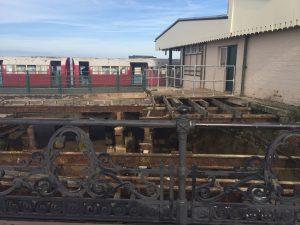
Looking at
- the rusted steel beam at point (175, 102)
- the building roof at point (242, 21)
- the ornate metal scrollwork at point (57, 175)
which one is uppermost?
the building roof at point (242, 21)

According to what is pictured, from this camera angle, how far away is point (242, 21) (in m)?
13.6

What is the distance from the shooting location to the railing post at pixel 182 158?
2.55 m

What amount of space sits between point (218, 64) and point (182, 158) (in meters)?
14.6

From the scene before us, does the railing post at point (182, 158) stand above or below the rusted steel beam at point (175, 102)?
above

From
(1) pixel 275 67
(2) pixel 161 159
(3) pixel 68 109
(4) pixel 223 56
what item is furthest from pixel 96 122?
(4) pixel 223 56

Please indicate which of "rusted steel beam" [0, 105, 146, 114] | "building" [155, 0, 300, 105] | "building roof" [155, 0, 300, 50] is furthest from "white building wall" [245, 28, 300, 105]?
"rusted steel beam" [0, 105, 146, 114]

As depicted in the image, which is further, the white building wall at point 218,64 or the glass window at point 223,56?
the glass window at point 223,56

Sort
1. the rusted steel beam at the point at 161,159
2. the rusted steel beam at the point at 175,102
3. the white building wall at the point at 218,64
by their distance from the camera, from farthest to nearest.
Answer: the white building wall at the point at 218,64
the rusted steel beam at the point at 175,102
the rusted steel beam at the point at 161,159

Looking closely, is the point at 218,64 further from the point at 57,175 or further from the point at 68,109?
the point at 57,175

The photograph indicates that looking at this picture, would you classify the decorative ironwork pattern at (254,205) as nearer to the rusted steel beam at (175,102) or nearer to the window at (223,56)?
the rusted steel beam at (175,102)

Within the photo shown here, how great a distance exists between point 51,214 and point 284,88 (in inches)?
378

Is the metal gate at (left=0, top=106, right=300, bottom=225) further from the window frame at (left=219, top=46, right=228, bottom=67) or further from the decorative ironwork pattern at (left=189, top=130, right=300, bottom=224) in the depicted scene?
the window frame at (left=219, top=46, right=228, bottom=67)

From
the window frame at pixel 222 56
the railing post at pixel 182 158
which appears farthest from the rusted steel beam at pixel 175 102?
the railing post at pixel 182 158

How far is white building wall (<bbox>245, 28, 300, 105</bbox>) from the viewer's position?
9938mm
